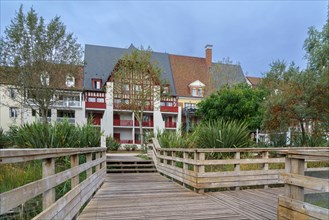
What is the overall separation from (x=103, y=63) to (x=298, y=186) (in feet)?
99.4

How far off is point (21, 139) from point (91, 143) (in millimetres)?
1973

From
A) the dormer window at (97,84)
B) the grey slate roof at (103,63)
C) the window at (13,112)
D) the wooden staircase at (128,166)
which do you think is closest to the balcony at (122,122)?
the dormer window at (97,84)

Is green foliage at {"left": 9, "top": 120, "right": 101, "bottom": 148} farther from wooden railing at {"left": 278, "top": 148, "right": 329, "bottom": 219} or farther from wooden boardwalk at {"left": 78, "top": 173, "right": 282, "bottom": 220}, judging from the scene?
wooden railing at {"left": 278, "top": 148, "right": 329, "bottom": 219}

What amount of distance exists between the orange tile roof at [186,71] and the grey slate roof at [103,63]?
91 cm

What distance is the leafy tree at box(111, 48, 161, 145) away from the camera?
66.6ft

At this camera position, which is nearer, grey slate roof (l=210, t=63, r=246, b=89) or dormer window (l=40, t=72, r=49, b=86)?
dormer window (l=40, t=72, r=49, b=86)

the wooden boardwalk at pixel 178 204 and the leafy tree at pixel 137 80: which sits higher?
the leafy tree at pixel 137 80

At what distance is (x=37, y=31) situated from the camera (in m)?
14.5

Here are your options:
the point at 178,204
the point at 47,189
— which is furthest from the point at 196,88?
the point at 47,189

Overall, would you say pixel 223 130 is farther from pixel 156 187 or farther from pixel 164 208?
pixel 164 208

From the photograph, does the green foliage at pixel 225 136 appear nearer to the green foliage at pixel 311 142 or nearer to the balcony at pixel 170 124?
the green foliage at pixel 311 142

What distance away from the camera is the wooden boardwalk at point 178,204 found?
364 centimetres

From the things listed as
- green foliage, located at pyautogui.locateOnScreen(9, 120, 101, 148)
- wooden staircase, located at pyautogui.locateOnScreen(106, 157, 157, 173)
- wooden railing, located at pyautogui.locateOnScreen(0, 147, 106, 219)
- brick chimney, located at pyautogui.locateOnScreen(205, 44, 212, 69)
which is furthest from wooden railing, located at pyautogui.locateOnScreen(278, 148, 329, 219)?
brick chimney, located at pyautogui.locateOnScreen(205, 44, 212, 69)

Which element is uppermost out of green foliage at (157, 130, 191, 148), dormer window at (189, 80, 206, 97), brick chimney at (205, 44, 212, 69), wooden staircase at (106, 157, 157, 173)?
brick chimney at (205, 44, 212, 69)
